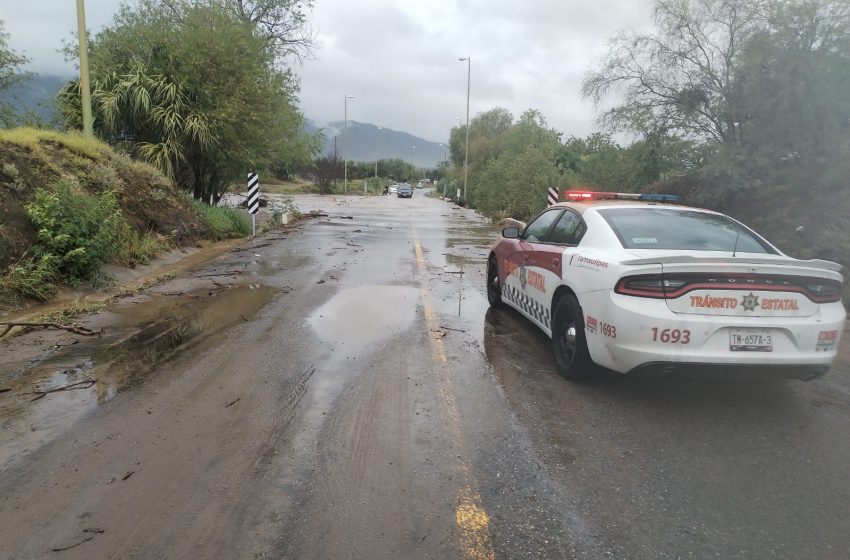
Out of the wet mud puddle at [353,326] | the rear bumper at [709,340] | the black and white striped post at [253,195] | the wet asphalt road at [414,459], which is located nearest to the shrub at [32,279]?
the wet asphalt road at [414,459]

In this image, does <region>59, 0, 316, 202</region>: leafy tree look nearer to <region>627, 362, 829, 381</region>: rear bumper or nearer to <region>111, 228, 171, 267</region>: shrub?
<region>111, 228, 171, 267</region>: shrub

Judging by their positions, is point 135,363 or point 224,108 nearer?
point 135,363

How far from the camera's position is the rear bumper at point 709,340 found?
13.6 feet

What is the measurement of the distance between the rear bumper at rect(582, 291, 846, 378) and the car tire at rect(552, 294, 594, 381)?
1.57 ft

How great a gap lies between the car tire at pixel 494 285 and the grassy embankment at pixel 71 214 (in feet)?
18.5

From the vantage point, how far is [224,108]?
15.7 m

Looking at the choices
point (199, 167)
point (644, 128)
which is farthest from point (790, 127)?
point (199, 167)

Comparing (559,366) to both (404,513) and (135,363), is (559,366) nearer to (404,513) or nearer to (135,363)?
(404,513)

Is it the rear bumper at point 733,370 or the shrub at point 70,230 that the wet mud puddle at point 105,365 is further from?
the rear bumper at point 733,370

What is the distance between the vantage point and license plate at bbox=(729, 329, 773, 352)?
13.7 ft

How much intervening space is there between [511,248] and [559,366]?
7.29 ft

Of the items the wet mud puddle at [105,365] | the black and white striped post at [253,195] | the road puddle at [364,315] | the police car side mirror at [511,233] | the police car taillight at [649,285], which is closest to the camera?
the wet mud puddle at [105,365]

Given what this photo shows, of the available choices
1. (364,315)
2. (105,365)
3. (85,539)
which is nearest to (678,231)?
(364,315)

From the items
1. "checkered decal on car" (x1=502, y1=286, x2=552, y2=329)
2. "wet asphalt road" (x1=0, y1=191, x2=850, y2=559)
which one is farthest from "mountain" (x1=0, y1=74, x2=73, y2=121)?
"checkered decal on car" (x1=502, y1=286, x2=552, y2=329)
